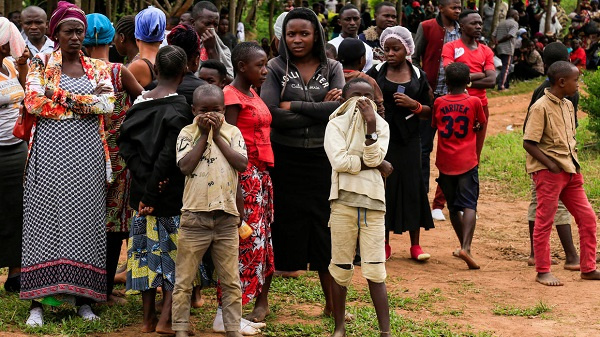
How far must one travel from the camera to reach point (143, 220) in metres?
5.56

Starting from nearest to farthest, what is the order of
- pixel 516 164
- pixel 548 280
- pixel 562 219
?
pixel 548 280
pixel 562 219
pixel 516 164

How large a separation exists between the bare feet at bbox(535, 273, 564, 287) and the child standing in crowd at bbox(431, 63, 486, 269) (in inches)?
27.5

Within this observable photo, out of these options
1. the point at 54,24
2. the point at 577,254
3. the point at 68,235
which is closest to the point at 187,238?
the point at 68,235

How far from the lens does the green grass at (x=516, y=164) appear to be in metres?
11.6

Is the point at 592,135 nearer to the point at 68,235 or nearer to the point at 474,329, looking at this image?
the point at 474,329

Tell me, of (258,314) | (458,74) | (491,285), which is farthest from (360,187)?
(458,74)

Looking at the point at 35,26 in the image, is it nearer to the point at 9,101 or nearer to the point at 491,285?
the point at 9,101

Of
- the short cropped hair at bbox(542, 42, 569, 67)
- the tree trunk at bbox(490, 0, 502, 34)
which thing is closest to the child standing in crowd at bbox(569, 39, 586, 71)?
the tree trunk at bbox(490, 0, 502, 34)

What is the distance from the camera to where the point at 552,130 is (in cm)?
723

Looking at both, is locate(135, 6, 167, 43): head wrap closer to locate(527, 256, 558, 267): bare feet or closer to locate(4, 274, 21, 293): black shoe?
locate(4, 274, 21, 293): black shoe

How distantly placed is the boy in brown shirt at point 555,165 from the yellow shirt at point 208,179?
10.3 ft

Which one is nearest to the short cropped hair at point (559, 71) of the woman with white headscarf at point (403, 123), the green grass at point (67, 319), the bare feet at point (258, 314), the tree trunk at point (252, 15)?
the woman with white headscarf at point (403, 123)

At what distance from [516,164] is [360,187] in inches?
321

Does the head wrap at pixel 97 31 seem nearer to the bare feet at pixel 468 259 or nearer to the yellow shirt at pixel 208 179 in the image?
the yellow shirt at pixel 208 179
